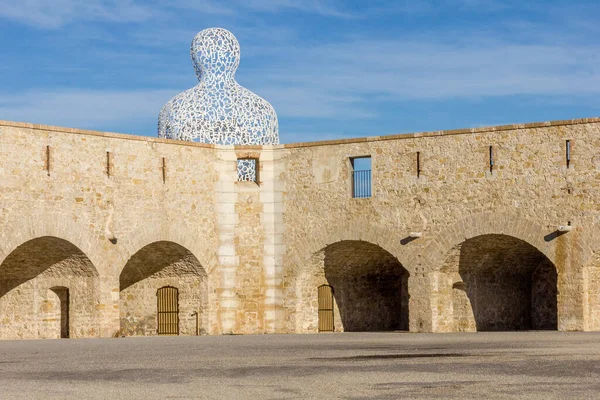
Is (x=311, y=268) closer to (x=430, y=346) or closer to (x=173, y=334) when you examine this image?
(x=173, y=334)

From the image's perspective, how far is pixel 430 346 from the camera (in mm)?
Answer: 16016

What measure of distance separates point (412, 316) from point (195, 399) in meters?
14.1

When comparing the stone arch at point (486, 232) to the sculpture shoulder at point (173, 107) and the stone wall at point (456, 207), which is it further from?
the sculpture shoulder at point (173, 107)

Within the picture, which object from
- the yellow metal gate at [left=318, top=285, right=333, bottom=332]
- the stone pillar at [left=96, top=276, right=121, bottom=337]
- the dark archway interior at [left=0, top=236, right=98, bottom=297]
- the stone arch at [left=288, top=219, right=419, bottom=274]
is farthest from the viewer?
the yellow metal gate at [left=318, top=285, right=333, bottom=332]

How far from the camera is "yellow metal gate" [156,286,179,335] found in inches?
950

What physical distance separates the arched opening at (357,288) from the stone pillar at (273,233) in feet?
1.61

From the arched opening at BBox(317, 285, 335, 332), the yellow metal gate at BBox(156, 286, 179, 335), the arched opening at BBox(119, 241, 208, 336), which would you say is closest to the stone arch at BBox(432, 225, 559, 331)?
the arched opening at BBox(317, 285, 335, 332)

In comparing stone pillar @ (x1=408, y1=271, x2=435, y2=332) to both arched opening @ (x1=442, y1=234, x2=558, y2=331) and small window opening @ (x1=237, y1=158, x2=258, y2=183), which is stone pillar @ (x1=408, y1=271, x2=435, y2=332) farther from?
small window opening @ (x1=237, y1=158, x2=258, y2=183)

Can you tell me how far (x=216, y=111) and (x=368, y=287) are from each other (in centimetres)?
541

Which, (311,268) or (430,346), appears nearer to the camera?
(430,346)

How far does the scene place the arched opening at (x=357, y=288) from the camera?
23.9 m

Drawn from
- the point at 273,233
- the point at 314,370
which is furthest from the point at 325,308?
the point at 314,370

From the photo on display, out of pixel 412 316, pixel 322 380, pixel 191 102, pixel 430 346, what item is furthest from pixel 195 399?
pixel 191 102

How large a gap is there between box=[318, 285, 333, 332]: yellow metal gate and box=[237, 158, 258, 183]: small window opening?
3006 mm
